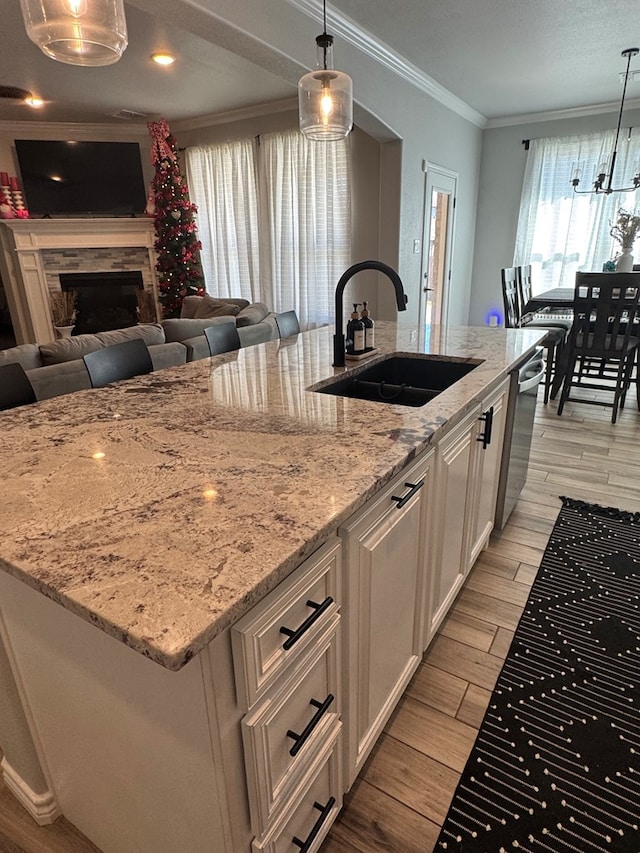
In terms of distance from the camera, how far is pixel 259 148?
5.60 metres

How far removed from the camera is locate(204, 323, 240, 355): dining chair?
2.90 m

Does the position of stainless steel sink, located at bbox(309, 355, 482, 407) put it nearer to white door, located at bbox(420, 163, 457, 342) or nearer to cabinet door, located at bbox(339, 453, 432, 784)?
cabinet door, located at bbox(339, 453, 432, 784)

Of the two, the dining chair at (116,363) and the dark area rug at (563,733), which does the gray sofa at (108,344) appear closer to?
the dining chair at (116,363)

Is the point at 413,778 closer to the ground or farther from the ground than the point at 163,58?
closer to the ground

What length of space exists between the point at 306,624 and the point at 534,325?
4648 millimetres

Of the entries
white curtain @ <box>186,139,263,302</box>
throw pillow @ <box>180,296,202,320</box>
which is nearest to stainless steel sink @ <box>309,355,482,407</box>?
throw pillow @ <box>180,296,202,320</box>

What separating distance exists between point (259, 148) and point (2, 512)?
225 inches

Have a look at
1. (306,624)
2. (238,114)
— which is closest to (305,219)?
(238,114)

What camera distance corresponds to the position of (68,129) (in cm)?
618

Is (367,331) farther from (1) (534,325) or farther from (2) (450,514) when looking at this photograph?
(1) (534,325)

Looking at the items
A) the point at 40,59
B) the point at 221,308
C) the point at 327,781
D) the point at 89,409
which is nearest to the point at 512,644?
the point at 327,781

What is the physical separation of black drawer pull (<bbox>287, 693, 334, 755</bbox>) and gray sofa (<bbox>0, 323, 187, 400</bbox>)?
2.24 meters

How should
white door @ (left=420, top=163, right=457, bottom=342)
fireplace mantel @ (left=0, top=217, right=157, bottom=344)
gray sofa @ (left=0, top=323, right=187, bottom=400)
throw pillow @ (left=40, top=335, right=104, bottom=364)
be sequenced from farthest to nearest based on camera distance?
1. fireplace mantel @ (left=0, top=217, right=157, bottom=344)
2. white door @ (left=420, top=163, right=457, bottom=342)
3. throw pillow @ (left=40, top=335, right=104, bottom=364)
4. gray sofa @ (left=0, top=323, right=187, bottom=400)

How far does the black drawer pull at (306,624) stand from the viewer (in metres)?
0.82
